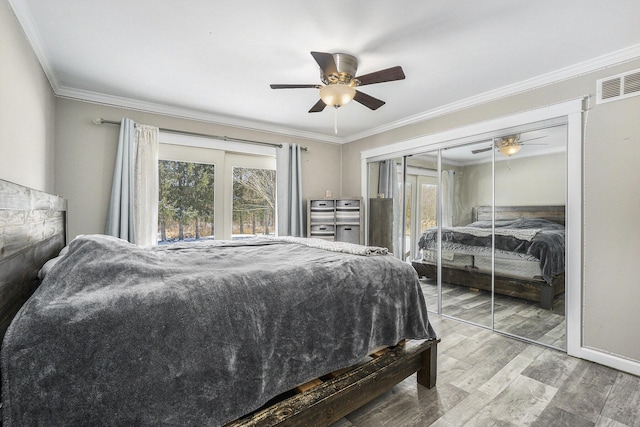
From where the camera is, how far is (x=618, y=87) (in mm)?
2293

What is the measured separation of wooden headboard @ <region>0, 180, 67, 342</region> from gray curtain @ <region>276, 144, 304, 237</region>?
2.67 metres

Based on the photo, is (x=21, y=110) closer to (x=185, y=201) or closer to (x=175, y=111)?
(x=175, y=111)

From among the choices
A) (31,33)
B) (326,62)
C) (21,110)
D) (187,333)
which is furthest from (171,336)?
(31,33)

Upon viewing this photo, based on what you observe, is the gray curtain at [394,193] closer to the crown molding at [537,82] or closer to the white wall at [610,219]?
the crown molding at [537,82]

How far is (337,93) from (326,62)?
0.29m

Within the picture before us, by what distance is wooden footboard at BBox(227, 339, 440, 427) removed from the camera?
1.28 meters

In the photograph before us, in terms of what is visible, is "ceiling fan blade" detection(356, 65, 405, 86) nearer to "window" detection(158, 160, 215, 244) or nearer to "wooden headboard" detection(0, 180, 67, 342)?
"wooden headboard" detection(0, 180, 67, 342)

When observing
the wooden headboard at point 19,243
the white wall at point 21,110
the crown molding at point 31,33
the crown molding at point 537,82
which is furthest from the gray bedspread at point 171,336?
the crown molding at point 537,82

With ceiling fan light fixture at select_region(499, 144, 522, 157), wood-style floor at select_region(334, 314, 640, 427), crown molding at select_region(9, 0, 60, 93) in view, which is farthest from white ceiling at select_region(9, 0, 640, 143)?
wood-style floor at select_region(334, 314, 640, 427)

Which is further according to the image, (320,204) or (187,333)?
(320,204)

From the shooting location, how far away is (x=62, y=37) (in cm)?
212

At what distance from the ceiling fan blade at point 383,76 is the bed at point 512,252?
5.93 ft

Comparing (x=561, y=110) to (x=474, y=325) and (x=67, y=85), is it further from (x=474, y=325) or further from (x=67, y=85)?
(x=67, y=85)

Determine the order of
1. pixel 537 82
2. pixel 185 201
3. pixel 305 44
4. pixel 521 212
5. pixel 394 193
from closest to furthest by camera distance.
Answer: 1. pixel 305 44
2. pixel 537 82
3. pixel 521 212
4. pixel 185 201
5. pixel 394 193
